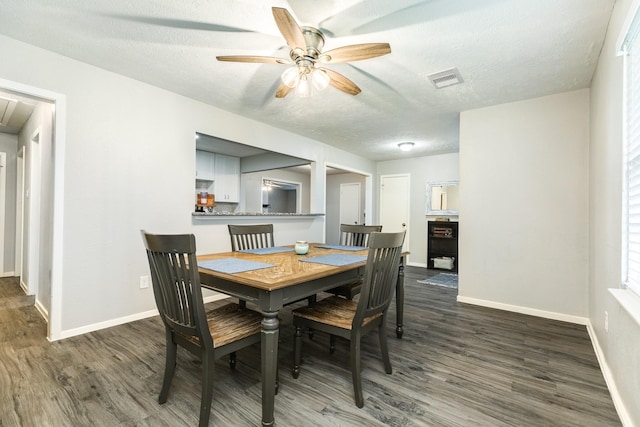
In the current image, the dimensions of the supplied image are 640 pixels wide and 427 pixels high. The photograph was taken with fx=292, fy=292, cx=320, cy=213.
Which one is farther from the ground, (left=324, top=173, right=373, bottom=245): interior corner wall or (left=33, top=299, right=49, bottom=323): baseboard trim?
(left=324, top=173, right=373, bottom=245): interior corner wall

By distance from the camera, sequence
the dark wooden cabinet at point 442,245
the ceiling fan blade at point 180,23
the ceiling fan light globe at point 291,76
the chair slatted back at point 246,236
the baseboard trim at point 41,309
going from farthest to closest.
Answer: the dark wooden cabinet at point 442,245 < the baseboard trim at point 41,309 < the chair slatted back at point 246,236 < the ceiling fan light globe at point 291,76 < the ceiling fan blade at point 180,23

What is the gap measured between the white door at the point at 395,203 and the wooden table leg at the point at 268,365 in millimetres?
5246

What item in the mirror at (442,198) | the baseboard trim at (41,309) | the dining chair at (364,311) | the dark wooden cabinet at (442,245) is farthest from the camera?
the mirror at (442,198)

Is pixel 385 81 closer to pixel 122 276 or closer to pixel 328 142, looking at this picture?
pixel 328 142

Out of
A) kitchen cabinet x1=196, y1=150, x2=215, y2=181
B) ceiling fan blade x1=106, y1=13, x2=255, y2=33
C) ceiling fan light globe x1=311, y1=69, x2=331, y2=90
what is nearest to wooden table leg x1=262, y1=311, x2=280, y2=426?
ceiling fan light globe x1=311, y1=69, x2=331, y2=90

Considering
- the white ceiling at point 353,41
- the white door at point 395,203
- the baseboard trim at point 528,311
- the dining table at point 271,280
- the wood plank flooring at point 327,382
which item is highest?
the white ceiling at point 353,41

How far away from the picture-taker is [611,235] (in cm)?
187

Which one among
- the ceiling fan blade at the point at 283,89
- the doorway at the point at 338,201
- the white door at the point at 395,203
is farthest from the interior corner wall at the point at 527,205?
the doorway at the point at 338,201

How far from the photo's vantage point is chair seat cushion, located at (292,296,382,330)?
1745 millimetres

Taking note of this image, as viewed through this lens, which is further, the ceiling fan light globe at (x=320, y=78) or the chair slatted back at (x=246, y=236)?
the chair slatted back at (x=246, y=236)

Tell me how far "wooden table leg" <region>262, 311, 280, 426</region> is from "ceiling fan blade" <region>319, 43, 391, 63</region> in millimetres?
1599

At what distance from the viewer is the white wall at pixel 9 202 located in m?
4.47

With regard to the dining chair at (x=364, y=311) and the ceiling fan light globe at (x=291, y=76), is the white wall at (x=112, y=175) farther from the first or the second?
the dining chair at (x=364, y=311)

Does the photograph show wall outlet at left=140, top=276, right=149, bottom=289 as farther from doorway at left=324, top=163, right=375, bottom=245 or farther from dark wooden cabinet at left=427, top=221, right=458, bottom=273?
doorway at left=324, top=163, right=375, bottom=245
